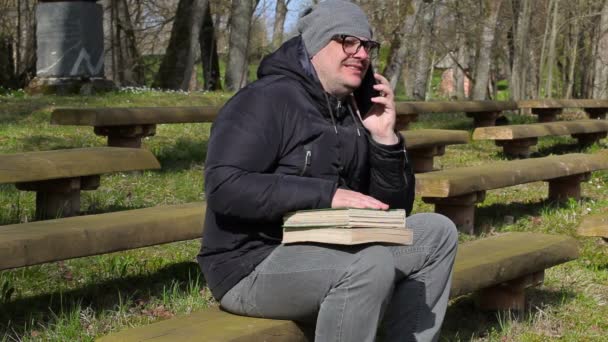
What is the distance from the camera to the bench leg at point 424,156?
880cm

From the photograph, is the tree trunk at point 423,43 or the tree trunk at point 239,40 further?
the tree trunk at point 423,43

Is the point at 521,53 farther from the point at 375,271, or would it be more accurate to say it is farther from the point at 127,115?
the point at 375,271

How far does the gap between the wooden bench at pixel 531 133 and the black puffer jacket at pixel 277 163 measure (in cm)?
578

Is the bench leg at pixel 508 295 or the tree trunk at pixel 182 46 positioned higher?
the tree trunk at pixel 182 46

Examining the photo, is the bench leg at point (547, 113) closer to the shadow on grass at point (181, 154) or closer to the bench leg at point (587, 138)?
the bench leg at point (587, 138)

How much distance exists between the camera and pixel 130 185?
7.57m

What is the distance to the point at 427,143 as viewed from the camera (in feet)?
27.3

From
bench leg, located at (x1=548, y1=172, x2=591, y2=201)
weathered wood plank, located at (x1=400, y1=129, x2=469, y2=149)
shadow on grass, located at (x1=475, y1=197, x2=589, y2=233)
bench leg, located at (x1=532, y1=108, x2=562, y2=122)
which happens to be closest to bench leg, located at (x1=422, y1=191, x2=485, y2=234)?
shadow on grass, located at (x1=475, y1=197, x2=589, y2=233)

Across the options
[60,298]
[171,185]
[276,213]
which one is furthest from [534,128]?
[276,213]

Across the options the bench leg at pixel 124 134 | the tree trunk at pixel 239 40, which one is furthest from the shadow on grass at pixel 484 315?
the tree trunk at pixel 239 40

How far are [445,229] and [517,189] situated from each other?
213 inches

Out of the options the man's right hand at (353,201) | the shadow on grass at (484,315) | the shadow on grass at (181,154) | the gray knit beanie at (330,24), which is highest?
the gray knit beanie at (330,24)

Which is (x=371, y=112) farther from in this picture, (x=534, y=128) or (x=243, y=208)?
(x=534, y=128)

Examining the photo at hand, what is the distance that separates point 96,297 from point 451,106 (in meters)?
6.82
